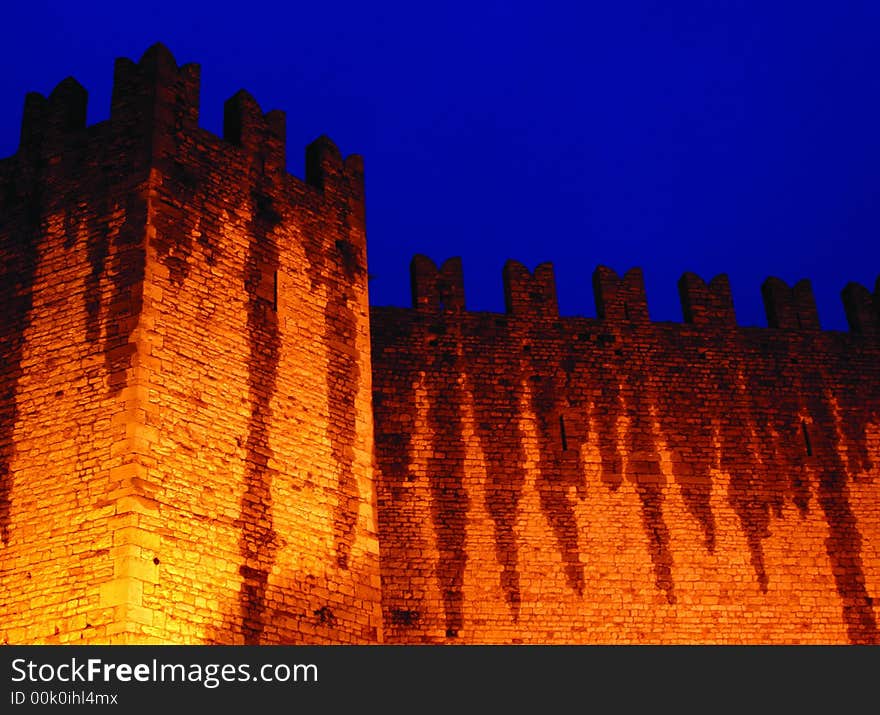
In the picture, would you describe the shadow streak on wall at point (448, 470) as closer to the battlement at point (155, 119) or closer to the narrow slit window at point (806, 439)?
the battlement at point (155, 119)

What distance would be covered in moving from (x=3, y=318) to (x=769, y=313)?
8.61 meters

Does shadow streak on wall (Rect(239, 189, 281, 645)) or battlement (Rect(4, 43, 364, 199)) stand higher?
battlement (Rect(4, 43, 364, 199))

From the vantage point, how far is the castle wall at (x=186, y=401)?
9781 mm

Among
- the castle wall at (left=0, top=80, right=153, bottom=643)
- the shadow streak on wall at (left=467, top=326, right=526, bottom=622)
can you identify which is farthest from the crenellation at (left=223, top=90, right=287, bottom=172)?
the shadow streak on wall at (left=467, top=326, right=526, bottom=622)

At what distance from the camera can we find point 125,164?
1131 centimetres

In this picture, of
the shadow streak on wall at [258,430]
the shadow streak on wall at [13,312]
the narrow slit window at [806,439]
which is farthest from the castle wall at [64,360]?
the narrow slit window at [806,439]

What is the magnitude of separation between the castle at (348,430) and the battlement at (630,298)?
35 millimetres

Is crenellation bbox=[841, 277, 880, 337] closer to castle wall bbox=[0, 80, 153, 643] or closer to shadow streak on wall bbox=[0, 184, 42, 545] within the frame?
castle wall bbox=[0, 80, 153, 643]

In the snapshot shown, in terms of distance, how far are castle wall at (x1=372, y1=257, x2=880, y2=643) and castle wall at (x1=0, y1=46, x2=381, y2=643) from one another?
4.66 ft

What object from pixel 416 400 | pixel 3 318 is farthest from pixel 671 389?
pixel 3 318

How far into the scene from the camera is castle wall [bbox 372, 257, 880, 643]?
12.8 metres

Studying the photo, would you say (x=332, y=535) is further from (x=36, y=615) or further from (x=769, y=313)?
(x=769, y=313)

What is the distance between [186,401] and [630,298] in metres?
6.10

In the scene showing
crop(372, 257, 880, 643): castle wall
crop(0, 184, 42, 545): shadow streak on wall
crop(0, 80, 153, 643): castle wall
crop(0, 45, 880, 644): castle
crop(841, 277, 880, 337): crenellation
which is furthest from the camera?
crop(841, 277, 880, 337): crenellation
